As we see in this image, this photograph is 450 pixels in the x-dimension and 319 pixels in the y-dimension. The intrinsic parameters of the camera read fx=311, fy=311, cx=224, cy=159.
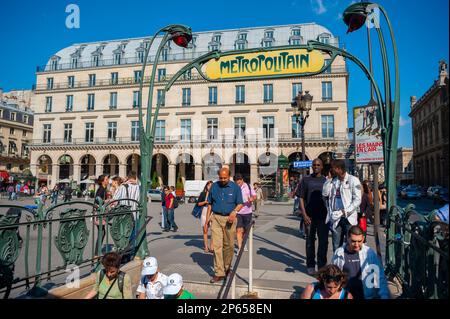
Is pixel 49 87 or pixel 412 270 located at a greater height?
pixel 49 87

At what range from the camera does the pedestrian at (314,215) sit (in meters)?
5.04

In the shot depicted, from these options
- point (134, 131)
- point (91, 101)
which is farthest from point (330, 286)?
point (91, 101)

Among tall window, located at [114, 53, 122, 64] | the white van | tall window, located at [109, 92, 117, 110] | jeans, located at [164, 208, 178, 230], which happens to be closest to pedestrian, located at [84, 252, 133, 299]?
jeans, located at [164, 208, 178, 230]

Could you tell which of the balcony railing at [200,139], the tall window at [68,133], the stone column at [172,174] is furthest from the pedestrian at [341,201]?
the tall window at [68,133]

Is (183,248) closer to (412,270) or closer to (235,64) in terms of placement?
(235,64)

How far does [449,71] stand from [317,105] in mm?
39540

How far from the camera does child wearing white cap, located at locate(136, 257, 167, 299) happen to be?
3668 millimetres

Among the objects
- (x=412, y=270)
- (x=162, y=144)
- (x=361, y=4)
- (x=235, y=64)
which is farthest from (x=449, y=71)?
(x=162, y=144)

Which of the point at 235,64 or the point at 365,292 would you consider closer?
the point at 365,292

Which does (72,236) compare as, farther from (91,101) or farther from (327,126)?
(91,101)

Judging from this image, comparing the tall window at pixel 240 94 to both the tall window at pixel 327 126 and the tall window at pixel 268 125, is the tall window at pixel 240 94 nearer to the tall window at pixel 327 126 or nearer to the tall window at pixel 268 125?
the tall window at pixel 268 125

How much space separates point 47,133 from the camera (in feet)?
156

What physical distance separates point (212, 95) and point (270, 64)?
38.0 meters
